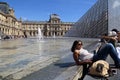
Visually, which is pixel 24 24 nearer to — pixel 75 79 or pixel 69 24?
pixel 69 24

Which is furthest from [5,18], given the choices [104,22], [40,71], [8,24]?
[40,71]

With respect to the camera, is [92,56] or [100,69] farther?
[92,56]

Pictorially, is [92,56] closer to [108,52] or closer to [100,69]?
[108,52]

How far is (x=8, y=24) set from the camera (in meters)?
93.8

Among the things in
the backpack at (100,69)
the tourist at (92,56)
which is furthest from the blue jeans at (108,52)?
the backpack at (100,69)

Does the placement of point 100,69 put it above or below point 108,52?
below

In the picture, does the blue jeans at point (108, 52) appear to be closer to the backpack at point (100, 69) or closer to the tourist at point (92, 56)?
the tourist at point (92, 56)

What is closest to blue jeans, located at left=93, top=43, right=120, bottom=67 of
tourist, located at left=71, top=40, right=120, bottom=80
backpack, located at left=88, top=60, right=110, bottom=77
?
tourist, located at left=71, top=40, right=120, bottom=80

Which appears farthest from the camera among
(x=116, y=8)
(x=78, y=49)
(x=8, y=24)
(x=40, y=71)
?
(x=8, y=24)

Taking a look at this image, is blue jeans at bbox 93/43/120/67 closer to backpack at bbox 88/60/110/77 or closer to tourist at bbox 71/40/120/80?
tourist at bbox 71/40/120/80

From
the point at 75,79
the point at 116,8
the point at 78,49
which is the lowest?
the point at 75,79

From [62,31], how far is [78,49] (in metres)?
138

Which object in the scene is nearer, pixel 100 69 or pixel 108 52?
pixel 100 69

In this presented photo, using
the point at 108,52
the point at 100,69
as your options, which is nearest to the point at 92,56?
the point at 108,52
